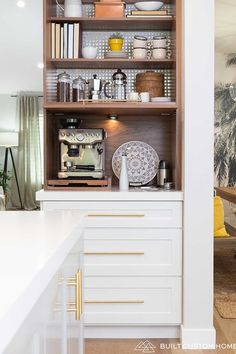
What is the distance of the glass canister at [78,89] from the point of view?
330 cm

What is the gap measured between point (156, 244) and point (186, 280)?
10.7 inches

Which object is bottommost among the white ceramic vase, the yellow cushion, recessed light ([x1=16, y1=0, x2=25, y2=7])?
the yellow cushion

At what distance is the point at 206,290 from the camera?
2988 millimetres

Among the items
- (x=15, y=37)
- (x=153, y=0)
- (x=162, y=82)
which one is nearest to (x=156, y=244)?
(x=162, y=82)

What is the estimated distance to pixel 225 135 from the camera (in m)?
7.20

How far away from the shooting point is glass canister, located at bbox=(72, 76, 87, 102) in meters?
3.30

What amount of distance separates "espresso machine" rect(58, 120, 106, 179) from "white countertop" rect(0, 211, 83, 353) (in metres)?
1.45

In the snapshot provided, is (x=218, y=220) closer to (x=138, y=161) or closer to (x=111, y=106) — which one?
(x=138, y=161)

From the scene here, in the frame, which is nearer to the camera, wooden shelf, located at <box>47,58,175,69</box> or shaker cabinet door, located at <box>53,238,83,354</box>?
shaker cabinet door, located at <box>53,238,83,354</box>

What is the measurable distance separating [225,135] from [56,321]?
6.35 meters

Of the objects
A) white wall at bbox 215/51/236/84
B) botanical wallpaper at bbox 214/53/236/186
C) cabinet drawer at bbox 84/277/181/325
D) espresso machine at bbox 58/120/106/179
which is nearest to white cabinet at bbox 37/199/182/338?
cabinet drawer at bbox 84/277/181/325

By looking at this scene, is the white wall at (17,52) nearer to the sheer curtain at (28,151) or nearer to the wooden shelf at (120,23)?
the sheer curtain at (28,151)

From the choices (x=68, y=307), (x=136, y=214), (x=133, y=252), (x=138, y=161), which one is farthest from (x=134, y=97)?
(x=68, y=307)

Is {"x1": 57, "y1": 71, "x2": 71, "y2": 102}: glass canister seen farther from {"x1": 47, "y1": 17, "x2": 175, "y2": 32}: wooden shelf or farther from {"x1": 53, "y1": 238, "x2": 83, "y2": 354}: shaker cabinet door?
{"x1": 53, "y1": 238, "x2": 83, "y2": 354}: shaker cabinet door
